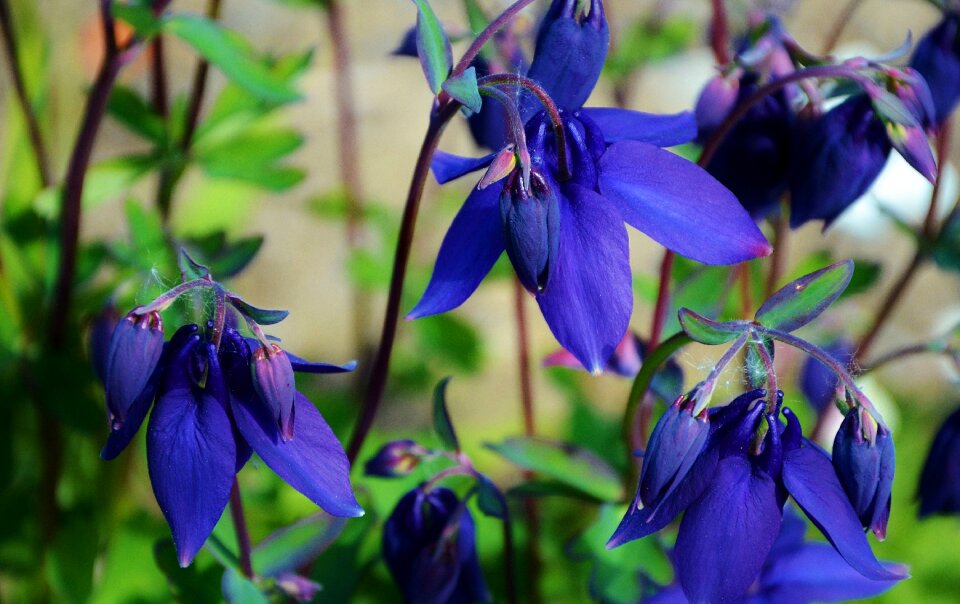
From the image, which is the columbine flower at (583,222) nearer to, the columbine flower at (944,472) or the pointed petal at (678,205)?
the pointed petal at (678,205)

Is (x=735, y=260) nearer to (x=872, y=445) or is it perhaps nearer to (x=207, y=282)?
(x=872, y=445)

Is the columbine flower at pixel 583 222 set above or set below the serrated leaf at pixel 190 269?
above

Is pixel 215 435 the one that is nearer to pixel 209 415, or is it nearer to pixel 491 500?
pixel 209 415

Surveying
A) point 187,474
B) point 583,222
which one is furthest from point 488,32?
point 187,474

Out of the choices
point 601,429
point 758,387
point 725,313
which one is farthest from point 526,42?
point 758,387

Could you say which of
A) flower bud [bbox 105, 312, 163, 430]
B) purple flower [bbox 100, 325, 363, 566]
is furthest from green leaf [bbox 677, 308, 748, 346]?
flower bud [bbox 105, 312, 163, 430]

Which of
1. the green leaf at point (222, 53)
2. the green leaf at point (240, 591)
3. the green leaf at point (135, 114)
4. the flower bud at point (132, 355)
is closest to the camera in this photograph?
the flower bud at point (132, 355)

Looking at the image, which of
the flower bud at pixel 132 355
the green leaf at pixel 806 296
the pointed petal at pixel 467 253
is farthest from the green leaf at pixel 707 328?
the flower bud at pixel 132 355
